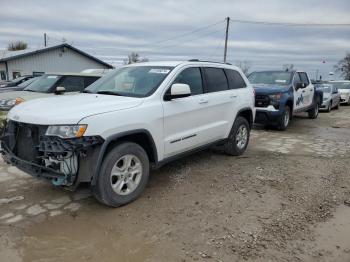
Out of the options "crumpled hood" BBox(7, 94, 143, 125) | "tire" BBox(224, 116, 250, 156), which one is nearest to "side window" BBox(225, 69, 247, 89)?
"tire" BBox(224, 116, 250, 156)

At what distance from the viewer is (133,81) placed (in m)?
5.13

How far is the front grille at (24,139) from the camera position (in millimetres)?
3953

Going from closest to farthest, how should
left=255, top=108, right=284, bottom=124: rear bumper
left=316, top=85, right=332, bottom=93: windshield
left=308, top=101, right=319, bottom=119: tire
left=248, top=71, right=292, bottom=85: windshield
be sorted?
left=255, top=108, right=284, bottom=124: rear bumper < left=248, top=71, right=292, bottom=85: windshield < left=308, top=101, right=319, bottom=119: tire < left=316, top=85, right=332, bottom=93: windshield

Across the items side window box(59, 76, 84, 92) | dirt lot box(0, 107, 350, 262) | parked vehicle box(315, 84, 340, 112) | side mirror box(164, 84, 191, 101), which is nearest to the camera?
dirt lot box(0, 107, 350, 262)

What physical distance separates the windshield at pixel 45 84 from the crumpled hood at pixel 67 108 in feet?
18.1

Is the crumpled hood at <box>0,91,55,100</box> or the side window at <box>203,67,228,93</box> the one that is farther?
the crumpled hood at <box>0,91,55,100</box>

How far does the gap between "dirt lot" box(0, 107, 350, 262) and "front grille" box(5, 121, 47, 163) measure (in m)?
0.70

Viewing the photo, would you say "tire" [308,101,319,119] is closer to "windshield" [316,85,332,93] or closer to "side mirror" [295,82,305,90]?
"side mirror" [295,82,305,90]

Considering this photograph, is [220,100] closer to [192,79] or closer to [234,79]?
[192,79]

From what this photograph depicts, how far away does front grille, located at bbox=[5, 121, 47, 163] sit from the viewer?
3.95 meters

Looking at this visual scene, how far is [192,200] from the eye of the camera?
15.0 ft

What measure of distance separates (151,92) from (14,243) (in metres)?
2.46

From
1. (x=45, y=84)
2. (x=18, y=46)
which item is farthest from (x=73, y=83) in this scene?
(x=18, y=46)

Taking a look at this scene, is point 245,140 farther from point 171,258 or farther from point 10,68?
point 10,68
